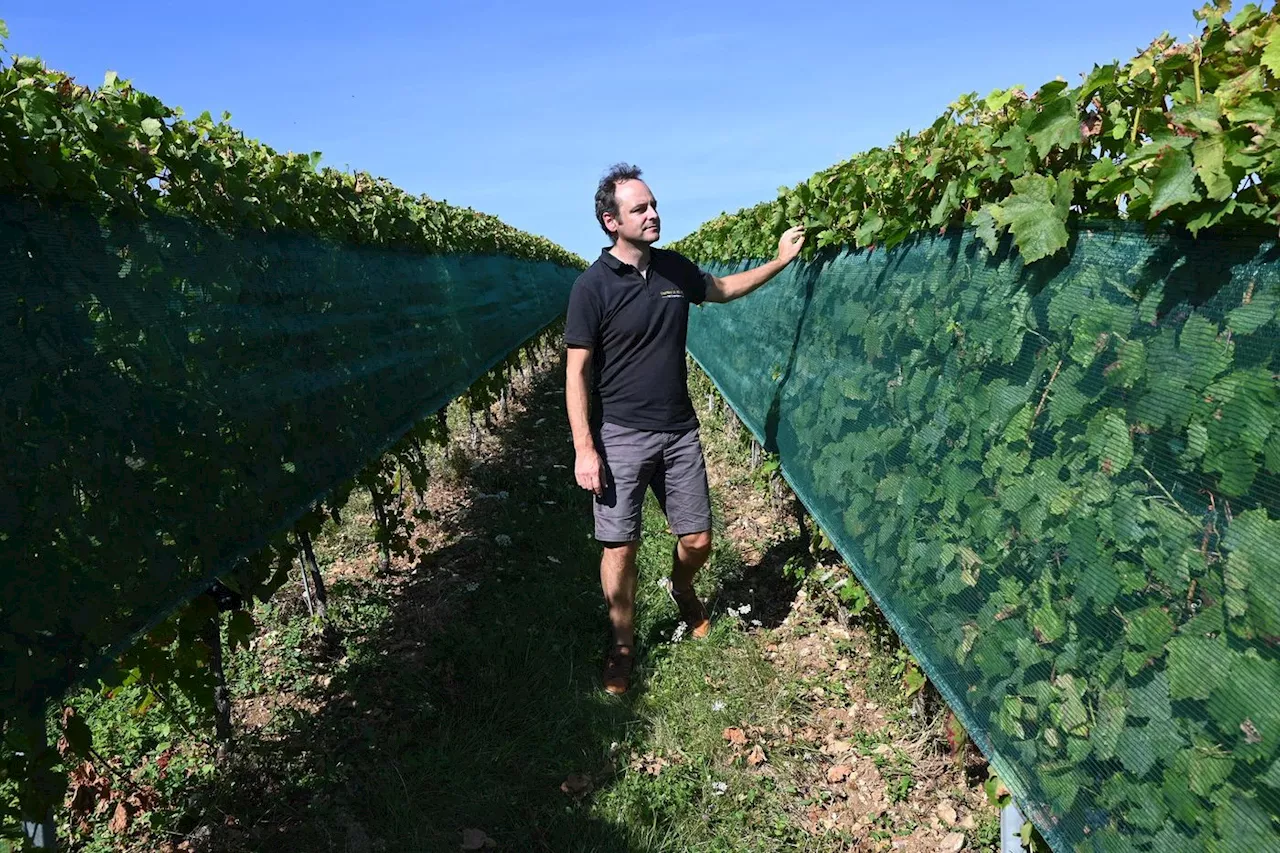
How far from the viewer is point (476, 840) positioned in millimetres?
3133

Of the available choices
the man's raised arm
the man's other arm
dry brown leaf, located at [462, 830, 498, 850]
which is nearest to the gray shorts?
the man's other arm

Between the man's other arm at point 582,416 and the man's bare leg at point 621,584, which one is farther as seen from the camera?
the man's bare leg at point 621,584

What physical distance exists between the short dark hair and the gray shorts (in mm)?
943

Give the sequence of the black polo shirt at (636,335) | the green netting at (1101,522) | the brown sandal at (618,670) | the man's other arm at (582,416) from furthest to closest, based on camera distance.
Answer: the brown sandal at (618,670) → the black polo shirt at (636,335) → the man's other arm at (582,416) → the green netting at (1101,522)

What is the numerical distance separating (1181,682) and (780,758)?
6.66 ft

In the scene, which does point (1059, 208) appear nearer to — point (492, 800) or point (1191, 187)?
point (1191, 187)

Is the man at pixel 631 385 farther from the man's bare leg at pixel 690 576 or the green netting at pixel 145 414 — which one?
the green netting at pixel 145 414

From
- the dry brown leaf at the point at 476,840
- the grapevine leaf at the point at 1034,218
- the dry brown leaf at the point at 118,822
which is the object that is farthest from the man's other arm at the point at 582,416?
the dry brown leaf at the point at 118,822

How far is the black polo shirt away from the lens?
3799 millimetres

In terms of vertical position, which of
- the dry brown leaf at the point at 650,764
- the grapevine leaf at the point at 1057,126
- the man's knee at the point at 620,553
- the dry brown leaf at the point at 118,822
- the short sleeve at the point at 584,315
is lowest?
the dry brown leaf at the point at 650,764

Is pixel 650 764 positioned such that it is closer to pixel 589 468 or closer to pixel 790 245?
pixel 589 468

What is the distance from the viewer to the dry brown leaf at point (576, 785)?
3400 mm

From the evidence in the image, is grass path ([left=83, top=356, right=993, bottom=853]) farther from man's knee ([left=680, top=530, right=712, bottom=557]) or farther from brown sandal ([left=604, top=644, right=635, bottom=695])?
man's knee ([left=680, top=530, right=712, bottom=557])

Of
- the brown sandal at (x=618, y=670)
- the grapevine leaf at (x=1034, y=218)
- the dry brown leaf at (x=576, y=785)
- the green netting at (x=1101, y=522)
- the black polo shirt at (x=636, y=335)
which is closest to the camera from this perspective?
the green netting at (x=1101, y=522)
